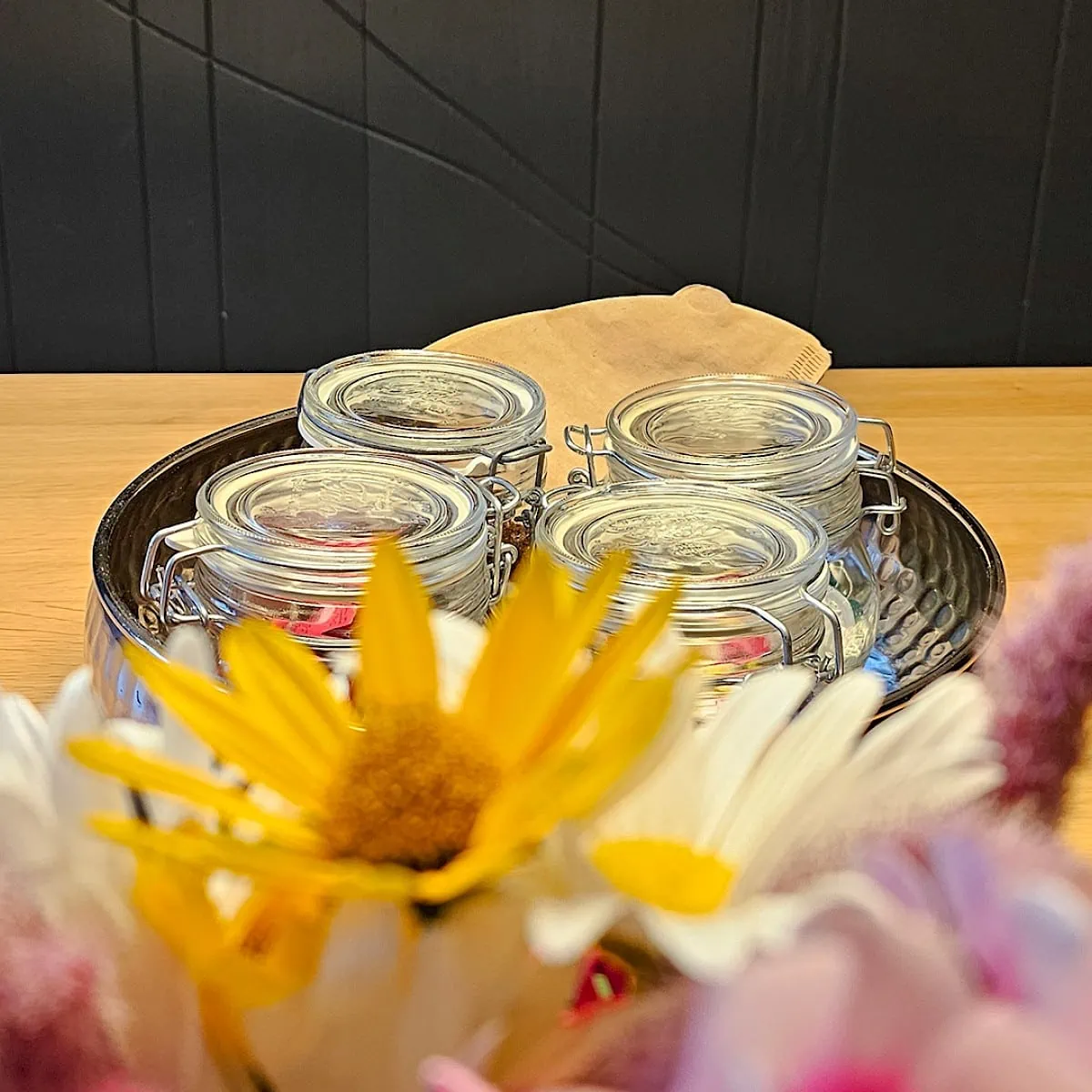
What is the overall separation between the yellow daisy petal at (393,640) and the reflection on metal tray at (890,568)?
219 millimetres

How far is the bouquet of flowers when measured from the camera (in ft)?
0.29

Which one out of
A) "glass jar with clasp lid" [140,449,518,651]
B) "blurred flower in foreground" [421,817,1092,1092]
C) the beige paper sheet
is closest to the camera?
"blurred flower in foreground" [421,817,1092,1092]

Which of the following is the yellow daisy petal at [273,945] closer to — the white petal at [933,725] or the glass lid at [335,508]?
the white petal at [933,725]

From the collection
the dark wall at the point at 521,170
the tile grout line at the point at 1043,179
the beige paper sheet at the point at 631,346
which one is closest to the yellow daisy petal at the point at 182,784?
the beige paper sheet at the point at 631,346

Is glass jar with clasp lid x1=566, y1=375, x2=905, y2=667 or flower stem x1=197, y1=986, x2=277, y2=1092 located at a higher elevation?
Answer: flower stem x1=197, y1=986, x2=277, y2=1092

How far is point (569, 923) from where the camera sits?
3.8 inches

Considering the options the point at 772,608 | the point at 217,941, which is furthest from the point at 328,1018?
the point at 772,608

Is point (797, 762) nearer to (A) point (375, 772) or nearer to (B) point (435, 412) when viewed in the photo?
(A) point (375, 772)

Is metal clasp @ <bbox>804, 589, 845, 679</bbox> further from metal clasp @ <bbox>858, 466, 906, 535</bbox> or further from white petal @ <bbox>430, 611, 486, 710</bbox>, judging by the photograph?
white petal @ <bbox>430, 611, 486, 710</bbox>

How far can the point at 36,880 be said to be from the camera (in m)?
0.11

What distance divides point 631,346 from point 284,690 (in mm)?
708

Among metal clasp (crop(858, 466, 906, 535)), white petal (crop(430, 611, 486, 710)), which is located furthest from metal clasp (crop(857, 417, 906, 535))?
white petal (crop(430, 611, 486, 710))

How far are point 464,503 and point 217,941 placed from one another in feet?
1.04

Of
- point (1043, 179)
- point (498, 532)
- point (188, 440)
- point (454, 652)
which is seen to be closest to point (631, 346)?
point (188, 440)
